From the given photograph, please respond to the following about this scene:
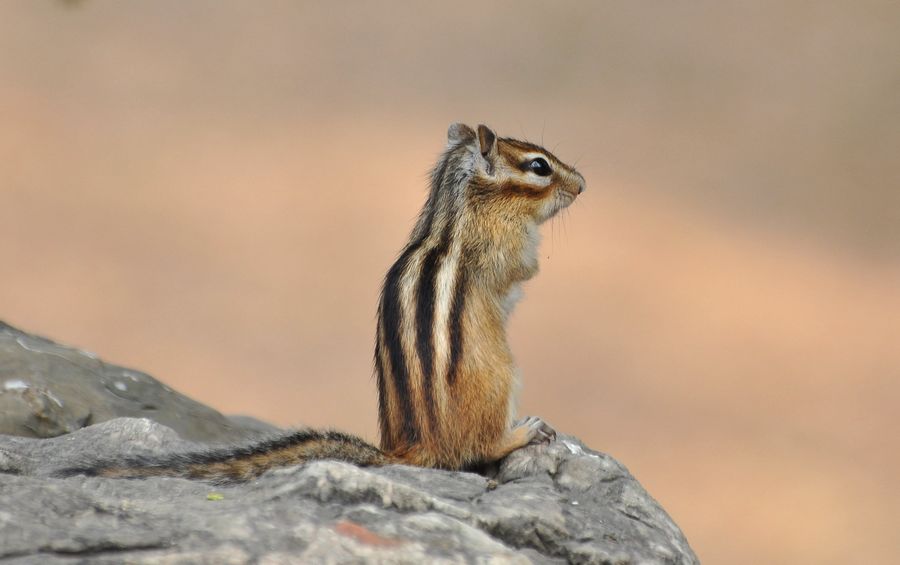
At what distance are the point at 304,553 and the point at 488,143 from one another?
201cm

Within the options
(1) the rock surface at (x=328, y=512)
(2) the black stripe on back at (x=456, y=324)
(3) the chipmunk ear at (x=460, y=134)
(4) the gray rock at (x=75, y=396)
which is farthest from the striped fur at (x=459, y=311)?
(4) the gray rock at (x=75, y=396)

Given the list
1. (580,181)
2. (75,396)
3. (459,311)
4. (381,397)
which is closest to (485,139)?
(580,181)

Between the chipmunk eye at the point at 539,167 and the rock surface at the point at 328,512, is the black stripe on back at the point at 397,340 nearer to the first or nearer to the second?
the rock surface at the point at 328,512

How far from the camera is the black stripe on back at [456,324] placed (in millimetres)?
3549

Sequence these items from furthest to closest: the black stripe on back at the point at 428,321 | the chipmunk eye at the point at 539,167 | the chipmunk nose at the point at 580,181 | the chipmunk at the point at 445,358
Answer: the chipmunk nose at the point at 580,181 → the chipmunk eye at the point at 539,167 → the black stripe on back at the point at 428,321 → the chipmunk at the point at 445,358

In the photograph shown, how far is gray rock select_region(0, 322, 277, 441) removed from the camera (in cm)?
416

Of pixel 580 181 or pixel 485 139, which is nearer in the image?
pixel 485 139

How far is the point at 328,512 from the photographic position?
268cm

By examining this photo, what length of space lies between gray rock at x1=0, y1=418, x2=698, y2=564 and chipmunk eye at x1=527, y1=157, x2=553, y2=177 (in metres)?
1.21

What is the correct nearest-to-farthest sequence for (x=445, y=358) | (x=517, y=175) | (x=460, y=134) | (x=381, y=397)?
(x=445, y=358) < (x=381, y=397) < (x=517, y=175) < (x=460, y=134)

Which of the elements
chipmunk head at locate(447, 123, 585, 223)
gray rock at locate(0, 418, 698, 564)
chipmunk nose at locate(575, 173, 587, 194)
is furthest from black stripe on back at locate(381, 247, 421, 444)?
chipmunk nose at locate(575, 173, 587, 194)

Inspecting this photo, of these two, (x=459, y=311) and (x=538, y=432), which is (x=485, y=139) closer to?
(x=459, y=311)

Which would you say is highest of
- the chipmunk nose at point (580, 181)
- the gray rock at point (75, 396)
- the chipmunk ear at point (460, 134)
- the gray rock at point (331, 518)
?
the chipmunk ear at point (460, 134)

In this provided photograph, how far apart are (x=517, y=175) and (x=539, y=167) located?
11 centimetres
